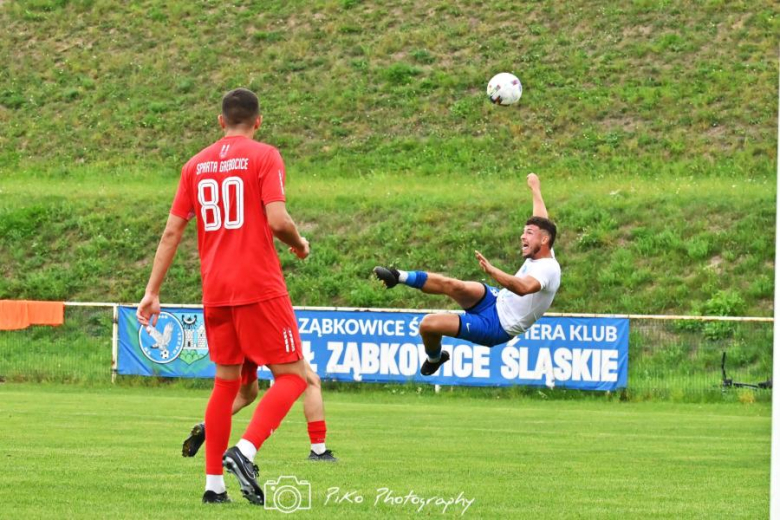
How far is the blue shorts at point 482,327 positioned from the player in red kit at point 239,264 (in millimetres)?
4545

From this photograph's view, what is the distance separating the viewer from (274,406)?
735 centimetres

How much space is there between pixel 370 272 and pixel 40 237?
8.83m

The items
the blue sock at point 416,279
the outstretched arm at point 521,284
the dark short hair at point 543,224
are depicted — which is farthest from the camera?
the dark short hair at point 543,224

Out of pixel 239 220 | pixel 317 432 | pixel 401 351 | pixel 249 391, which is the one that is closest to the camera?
pixel 239 220

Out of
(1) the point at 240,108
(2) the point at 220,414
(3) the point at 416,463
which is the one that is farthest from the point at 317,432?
(1) the point at 240,108

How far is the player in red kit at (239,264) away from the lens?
23.6ft

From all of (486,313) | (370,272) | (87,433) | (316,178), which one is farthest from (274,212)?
(316,178)

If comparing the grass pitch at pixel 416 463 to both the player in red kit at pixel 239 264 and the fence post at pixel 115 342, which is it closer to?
the player in red kit at pixel 239 264

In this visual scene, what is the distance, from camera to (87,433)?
40.7ft

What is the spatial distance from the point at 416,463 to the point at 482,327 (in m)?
2.14

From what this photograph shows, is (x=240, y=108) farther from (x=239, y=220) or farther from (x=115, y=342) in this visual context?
(x=115, y=342)

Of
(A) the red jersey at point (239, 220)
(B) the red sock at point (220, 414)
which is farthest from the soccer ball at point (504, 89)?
(B) the red sock at point (220, 414)

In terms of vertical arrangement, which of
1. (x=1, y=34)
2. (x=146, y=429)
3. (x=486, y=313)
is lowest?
(x=146, y=429)

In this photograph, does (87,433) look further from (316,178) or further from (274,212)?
(316,178)
